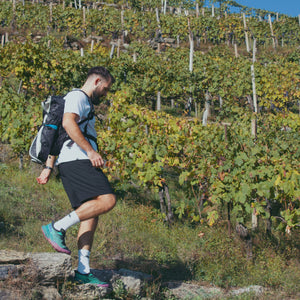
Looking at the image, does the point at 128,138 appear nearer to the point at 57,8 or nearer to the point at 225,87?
the point at 225,87

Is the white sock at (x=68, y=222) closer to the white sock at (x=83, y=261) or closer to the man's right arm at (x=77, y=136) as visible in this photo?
the white sock at (x=83, y=261)

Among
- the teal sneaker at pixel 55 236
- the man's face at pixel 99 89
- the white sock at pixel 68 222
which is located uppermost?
the man's face at pixel 99 89

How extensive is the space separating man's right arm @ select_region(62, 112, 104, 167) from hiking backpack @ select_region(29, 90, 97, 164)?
151mm

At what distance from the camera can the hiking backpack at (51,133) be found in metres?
2.87

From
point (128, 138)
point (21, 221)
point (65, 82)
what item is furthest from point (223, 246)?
point (65, 82)

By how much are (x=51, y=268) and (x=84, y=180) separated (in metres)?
0.80

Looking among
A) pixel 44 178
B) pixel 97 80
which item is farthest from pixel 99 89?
pixel 44 178

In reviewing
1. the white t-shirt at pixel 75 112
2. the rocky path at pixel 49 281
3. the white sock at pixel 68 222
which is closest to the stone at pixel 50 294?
the rocky path at pixel 49 281

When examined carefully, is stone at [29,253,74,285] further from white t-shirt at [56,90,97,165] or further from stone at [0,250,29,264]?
white t-shirt at [56,90,97,165]

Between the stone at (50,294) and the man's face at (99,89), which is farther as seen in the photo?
the man's face at (99,89)

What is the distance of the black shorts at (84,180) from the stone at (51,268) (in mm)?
556

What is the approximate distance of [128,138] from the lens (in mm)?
6125

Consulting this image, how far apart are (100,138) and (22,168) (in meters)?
2.33

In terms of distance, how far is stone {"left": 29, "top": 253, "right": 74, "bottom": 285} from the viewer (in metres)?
2.94
